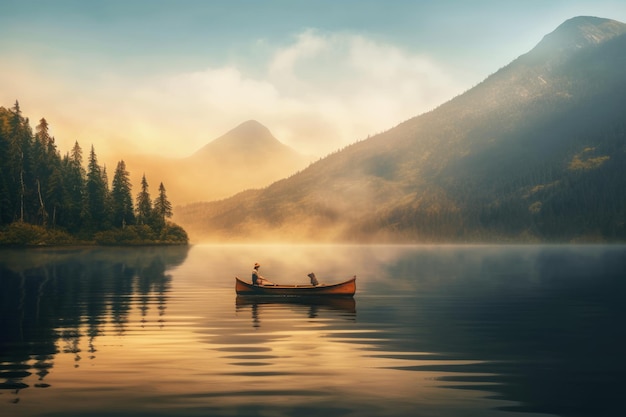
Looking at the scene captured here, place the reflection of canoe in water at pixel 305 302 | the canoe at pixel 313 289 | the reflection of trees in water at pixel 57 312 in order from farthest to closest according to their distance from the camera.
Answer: the canoe at pixel 313 289
the reflection of canoe in water at pixel 305 302
the reflection of trees in water at pixel 57 312

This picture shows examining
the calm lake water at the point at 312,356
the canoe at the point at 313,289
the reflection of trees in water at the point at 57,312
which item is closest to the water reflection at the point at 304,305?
the calm lake water at the point at 312,356

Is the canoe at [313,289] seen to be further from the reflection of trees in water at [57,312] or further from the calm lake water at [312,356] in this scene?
the reflection of trees in water at [57,312]

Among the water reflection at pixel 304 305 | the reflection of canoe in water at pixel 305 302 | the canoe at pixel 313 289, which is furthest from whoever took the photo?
the canoe at pixel 313 289

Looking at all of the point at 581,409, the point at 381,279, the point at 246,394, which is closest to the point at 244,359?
the point at 246,394

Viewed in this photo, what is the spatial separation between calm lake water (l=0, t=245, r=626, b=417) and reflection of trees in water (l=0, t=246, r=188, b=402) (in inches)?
7.0

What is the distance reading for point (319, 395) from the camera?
2438 centimetres

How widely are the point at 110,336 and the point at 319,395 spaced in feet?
61.7

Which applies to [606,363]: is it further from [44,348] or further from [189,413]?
[44,348]

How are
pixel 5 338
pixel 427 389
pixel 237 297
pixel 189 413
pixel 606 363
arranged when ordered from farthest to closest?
1. pixel 237 297
2. pixel 5 338
3. pixel 606 363
4. pixel 427 389
5. pixel 189 413

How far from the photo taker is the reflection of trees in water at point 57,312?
101ft

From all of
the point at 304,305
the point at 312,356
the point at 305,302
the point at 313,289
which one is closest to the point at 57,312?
the point at 304,305

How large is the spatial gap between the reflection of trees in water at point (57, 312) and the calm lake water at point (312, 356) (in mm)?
177

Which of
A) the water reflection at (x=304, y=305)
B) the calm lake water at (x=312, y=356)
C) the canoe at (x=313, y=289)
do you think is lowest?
the calm lake water at (x=312, y=356)

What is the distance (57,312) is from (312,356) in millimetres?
27541
